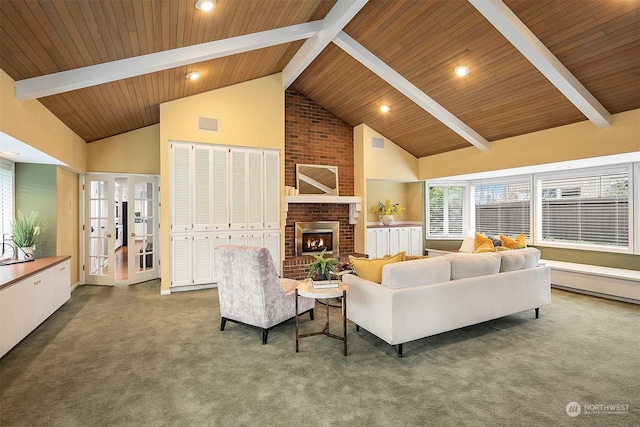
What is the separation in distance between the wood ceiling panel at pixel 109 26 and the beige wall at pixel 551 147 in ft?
12.5

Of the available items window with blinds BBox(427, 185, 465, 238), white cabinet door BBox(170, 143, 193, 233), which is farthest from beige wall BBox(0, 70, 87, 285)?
window with blinds BBox(427, 185, 465, 238)

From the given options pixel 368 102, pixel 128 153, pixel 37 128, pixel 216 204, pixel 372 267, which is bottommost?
pixel 372 267

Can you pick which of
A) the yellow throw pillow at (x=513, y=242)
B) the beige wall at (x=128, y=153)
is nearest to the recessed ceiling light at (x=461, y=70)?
the yellow throw pillow at (x=513, y=242)

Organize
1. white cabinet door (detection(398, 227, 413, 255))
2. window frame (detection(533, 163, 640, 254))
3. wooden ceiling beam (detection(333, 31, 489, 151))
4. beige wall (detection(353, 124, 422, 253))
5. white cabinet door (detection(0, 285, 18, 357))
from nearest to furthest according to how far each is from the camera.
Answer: white cabinet door (detection(0, 285, 18, 357))
wooden ceiling beam (detection(333, 31, 489, 151))
window frame (detection(533, 163, 640, 254))
beige wall (detection(353, 124, 422, 253))
white cabinet door (detection(398, 227, 413, 255))

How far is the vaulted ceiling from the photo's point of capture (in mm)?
2902

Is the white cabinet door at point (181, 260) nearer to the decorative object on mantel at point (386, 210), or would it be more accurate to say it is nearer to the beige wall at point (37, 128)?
the beige wall at point (37, 128)

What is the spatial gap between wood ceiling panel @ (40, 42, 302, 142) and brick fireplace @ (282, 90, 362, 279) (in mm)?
1126

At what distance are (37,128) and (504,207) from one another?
8007mm

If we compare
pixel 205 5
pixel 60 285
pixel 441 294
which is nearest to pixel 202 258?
pixel 60 285

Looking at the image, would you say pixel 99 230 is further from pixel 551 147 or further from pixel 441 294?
pixel 551 147

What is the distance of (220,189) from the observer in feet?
18.2

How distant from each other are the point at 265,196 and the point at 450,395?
4.42 m

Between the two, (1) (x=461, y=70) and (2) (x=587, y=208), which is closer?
(1) (x=461, y=70)

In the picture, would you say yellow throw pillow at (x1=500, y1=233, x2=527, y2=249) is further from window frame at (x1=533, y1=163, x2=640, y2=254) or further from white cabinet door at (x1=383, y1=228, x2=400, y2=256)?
white cabinet door at (x1=383, y1=228, x2=400, y2=256)
